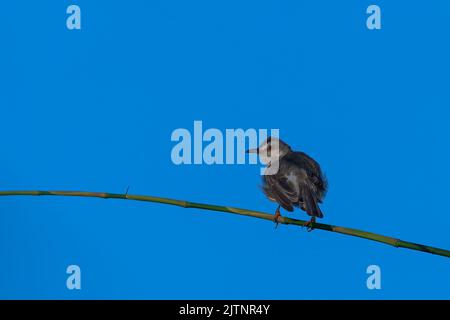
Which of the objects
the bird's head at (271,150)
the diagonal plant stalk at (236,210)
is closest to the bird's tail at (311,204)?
the bird's head at (271,150)

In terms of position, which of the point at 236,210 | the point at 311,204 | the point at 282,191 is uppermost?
the point at 282,191

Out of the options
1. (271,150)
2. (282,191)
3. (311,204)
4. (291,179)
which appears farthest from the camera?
(271,150)

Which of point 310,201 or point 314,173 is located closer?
point 310,201

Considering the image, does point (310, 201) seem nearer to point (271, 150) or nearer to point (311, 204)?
point (311, 204)

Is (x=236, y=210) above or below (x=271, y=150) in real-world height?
below

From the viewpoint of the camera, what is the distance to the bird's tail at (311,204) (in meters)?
3.84

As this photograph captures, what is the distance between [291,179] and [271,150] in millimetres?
585

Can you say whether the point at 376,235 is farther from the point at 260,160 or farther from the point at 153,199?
the point at 260,160

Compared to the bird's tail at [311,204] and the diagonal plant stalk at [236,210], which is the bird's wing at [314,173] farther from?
the diagonal plant stalk at [236,210]

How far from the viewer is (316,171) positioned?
450cm

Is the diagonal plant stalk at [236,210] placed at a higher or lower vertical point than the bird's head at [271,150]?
lower

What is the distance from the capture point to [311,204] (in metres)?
3.97

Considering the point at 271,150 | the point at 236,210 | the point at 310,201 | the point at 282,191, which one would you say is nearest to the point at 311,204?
the point at 310,201

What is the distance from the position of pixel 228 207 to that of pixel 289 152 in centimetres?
223
